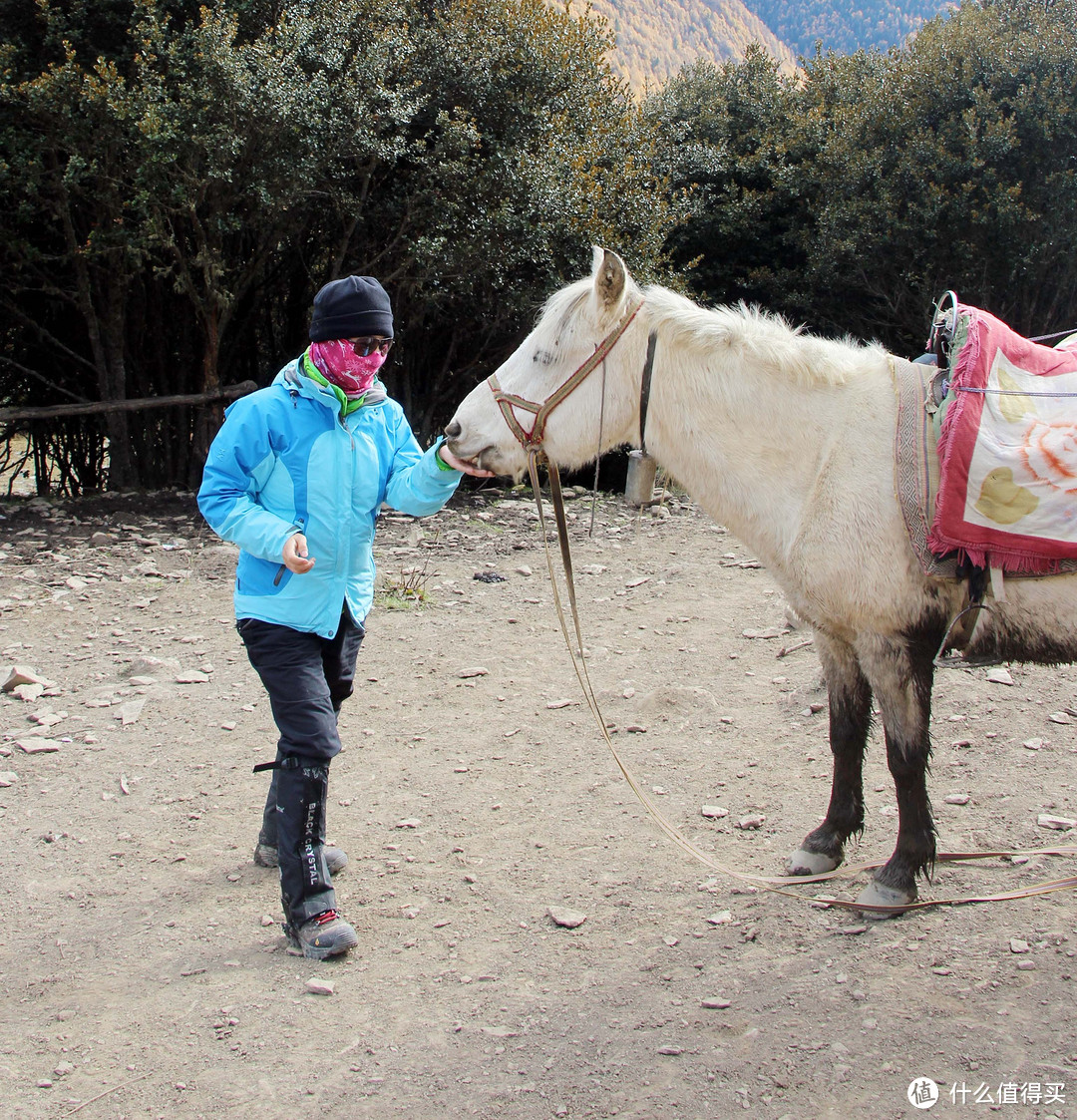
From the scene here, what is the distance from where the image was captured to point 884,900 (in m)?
2.91

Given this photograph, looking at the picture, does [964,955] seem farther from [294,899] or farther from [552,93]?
[552,93]

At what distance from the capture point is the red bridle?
2.82m

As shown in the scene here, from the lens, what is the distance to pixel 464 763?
4.20 m

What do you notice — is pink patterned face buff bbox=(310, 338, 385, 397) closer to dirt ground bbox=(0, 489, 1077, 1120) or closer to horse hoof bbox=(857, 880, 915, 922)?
dirt ground bbox=(0, 489, 1077, 1120)

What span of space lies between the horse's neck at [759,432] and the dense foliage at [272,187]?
21.5ft

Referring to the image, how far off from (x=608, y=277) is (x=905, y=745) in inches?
63.8

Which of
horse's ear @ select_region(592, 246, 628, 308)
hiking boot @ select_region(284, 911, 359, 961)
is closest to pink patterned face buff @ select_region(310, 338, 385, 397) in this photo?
horse's ear @ select_region(592, 246, 628, 308)

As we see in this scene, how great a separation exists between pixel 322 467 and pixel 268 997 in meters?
1.50

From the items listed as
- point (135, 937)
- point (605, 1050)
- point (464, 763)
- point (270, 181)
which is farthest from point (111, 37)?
point (605, 1050)

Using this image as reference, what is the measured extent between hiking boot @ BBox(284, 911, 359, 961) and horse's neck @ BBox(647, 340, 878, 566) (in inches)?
66.9

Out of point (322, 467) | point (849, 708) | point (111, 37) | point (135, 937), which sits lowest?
point (135, 937)

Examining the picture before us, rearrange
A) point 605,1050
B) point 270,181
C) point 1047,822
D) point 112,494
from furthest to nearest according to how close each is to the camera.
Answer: point 112,494 → point 270,181 → point 1047,822 → point 605,1050

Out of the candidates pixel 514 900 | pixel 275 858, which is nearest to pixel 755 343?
pixel 514 900

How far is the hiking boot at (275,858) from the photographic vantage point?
131 inches
